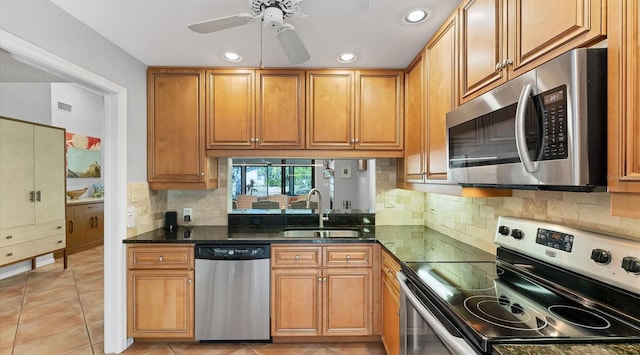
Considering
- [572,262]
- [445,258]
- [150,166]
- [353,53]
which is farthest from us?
[150,166]

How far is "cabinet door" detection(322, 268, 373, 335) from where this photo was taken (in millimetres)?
2375

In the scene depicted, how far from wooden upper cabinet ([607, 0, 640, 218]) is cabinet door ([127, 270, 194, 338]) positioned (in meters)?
2.53

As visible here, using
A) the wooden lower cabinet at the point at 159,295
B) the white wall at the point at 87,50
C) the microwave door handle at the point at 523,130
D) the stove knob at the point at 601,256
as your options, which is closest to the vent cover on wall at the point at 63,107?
the white wall at the point at 87,50

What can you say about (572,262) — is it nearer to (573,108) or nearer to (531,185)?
(531,185)

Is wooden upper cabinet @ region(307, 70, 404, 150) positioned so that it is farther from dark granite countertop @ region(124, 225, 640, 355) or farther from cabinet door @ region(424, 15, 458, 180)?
dark granite countertop @ region(124, 225, 640, 355)

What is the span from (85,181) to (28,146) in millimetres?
1779

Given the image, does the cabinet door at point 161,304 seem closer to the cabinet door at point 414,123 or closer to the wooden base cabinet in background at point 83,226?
the cabinet door at point 414,123

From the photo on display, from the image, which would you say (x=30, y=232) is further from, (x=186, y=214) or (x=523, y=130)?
(x=523, y=130)

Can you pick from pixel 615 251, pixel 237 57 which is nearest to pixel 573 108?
pixel 615 251

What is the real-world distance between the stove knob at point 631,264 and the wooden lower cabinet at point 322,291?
5.05ft

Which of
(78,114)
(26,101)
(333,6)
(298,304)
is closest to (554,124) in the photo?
(333,6)

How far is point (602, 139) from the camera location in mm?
859

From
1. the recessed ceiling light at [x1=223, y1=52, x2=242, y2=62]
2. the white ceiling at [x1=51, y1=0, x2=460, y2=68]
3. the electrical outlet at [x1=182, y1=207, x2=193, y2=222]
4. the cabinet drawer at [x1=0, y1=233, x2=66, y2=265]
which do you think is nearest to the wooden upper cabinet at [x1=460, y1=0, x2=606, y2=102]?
the white ceiling at [x1=51, y1=0, x2=460, y2=68]

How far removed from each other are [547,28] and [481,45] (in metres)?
0.44
